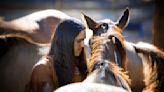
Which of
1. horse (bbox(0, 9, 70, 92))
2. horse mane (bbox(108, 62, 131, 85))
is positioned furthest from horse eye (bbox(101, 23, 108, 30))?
horse (bbox(0, 9, 70, 92))

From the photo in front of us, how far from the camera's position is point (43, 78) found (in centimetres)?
203

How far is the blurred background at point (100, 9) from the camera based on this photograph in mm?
3062

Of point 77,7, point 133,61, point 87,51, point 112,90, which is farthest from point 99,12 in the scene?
point 112,90

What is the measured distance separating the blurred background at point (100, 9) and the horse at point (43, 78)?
103 cm

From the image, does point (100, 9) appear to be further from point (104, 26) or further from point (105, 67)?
point (105, 67)

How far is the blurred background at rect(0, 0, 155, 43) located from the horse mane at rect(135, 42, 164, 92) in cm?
76

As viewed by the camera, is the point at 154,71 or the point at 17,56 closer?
the point at 154,71

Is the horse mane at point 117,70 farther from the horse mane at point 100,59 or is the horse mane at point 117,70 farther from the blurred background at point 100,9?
the blurred background at point 100,9

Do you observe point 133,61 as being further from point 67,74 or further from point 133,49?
point 67,74

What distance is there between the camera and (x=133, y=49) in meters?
2.53

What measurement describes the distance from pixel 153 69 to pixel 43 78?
592 millimetres

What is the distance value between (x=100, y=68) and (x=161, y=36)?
0.96m

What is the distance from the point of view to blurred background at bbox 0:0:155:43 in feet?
10.0

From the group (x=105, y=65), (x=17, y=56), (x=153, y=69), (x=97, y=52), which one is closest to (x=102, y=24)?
(x=97, y=52)
